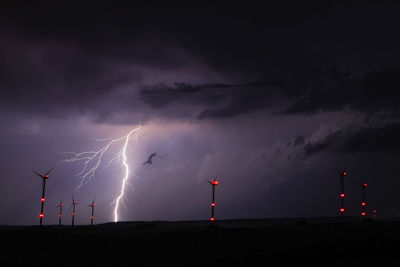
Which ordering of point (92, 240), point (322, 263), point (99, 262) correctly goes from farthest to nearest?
point (92, 240) → point (99, 262) → point (322, 263)

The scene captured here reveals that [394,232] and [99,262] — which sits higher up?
[394,232]

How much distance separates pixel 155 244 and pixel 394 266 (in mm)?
32518

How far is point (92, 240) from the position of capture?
222ft

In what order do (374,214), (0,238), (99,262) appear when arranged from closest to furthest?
1. (99,262)
2. (0,238)
3. (374,214)

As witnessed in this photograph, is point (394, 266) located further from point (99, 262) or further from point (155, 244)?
point (155, 244)

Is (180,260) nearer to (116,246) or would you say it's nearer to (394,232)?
(116,246)

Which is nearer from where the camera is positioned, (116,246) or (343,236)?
(343,236)

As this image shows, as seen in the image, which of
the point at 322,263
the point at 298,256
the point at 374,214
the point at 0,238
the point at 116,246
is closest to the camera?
the point at 322,263

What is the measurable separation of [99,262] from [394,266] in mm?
24702

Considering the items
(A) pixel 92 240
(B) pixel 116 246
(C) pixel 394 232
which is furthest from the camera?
(A) pixel 92 240

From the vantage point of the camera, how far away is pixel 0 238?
76.4m

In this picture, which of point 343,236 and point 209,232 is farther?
point 209,232

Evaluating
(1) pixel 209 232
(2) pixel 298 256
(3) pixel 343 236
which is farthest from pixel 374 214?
(2) pixel 298 256

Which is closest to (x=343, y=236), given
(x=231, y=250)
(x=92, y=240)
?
(x=231, y=250)
